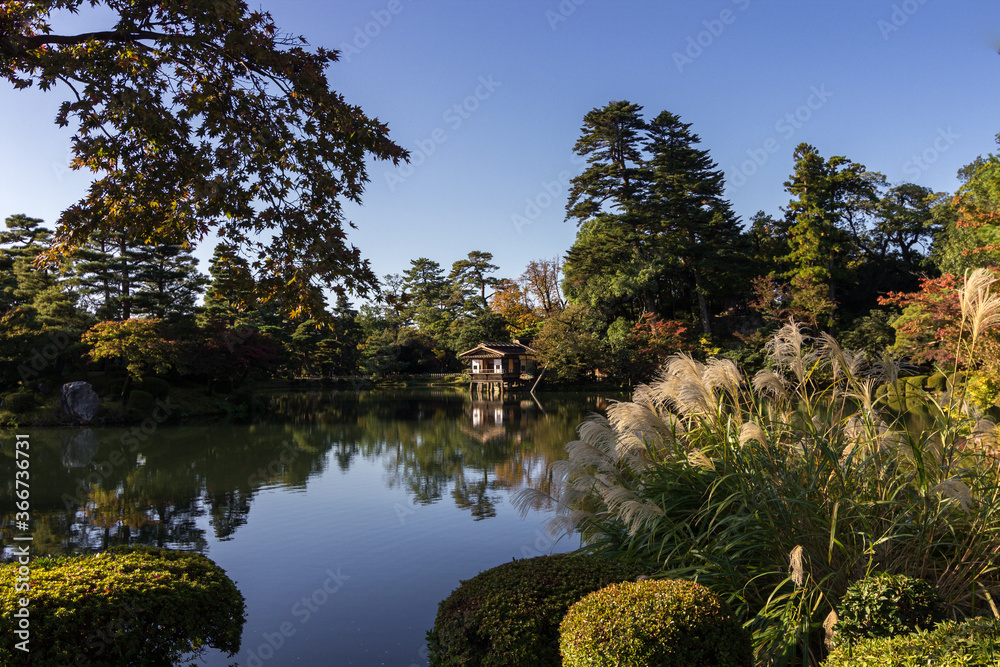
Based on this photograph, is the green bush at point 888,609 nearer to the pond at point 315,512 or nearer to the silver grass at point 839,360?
the silver grass at point 839,360

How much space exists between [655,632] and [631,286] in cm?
2724

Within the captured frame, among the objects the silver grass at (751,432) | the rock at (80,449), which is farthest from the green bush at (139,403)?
the silver grass at (751,432)

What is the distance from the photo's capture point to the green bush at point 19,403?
18250 mm

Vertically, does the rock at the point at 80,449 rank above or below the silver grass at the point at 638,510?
below

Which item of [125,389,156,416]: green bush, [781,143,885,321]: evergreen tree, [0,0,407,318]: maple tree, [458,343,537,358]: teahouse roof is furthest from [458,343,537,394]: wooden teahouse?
[0,0,407,318]: maple tree

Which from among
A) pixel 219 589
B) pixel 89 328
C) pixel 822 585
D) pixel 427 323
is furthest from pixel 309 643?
pixel 427 323

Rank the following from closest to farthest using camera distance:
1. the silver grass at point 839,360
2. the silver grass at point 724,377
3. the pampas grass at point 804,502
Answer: the pampas grass at point 804,502 → the silver grass at point 839,360 → the silver grass at point 724,377

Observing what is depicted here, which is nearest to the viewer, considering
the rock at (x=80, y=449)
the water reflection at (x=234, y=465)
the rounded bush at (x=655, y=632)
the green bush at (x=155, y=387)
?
the rounded bush at (x=655, y=632)

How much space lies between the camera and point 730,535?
11.4 feet

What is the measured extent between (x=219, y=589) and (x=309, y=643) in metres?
1.55

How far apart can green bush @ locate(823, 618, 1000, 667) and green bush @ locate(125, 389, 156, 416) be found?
68.7 feet

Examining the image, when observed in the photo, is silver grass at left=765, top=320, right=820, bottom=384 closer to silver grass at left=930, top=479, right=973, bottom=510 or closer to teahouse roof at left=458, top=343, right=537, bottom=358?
silver grass at left=930, top=479, right=973, bottom=510

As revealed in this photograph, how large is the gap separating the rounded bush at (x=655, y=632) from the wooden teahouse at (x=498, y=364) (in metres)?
30.2

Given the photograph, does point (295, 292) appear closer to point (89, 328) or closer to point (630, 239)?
point (89, 328)
